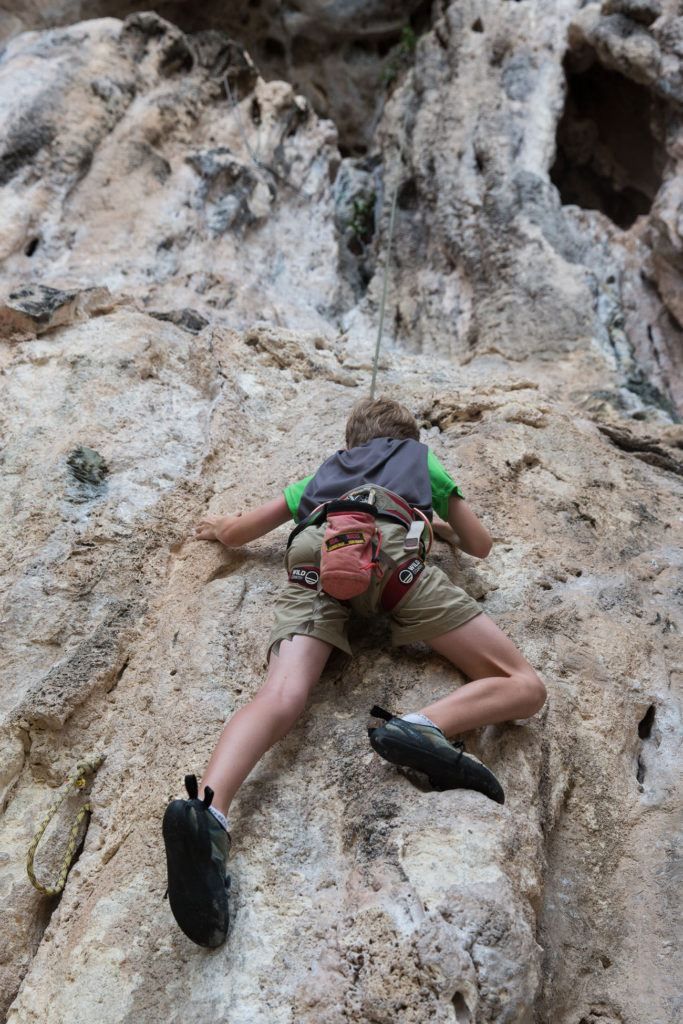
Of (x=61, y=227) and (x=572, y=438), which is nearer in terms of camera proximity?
(x=572, y=438)

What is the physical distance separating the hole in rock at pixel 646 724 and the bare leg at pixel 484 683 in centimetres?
54

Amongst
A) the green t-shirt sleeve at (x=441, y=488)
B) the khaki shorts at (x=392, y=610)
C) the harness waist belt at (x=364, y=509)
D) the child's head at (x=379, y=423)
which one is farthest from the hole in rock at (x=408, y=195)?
the khaki shorts at (x=392, y=610)

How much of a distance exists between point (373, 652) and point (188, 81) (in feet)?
19.7

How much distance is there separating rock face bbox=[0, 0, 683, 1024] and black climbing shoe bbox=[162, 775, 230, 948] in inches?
4.9

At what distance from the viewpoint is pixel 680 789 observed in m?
2.64

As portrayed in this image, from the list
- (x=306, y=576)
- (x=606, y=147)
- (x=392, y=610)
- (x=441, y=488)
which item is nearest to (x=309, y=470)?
(x=441, y=488)

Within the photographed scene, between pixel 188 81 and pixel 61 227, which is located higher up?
pixel 188 81

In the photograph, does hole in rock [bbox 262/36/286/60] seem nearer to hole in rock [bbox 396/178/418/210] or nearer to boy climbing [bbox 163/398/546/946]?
hole in rock [bbox 396/178/418/210]

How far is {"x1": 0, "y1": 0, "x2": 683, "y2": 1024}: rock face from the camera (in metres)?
2.16

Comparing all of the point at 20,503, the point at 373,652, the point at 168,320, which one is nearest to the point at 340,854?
the point at 373,652

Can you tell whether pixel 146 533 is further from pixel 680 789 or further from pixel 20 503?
pixel 680 789

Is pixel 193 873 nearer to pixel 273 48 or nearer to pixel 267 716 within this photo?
pixel 267 716

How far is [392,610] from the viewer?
2.65 metres

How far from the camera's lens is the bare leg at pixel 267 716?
7.33 feet
